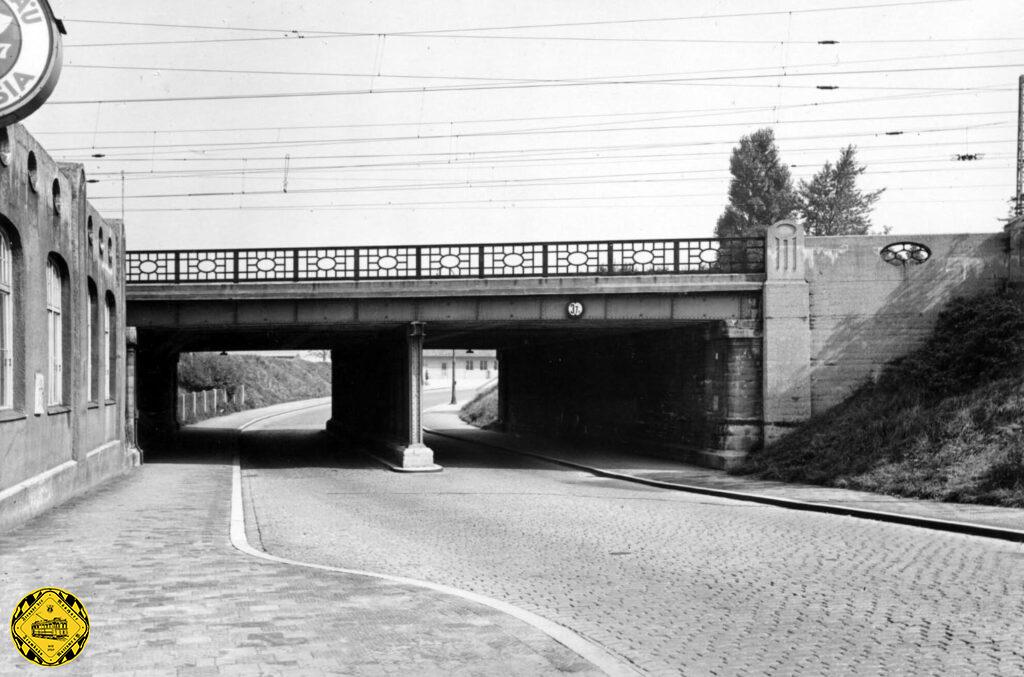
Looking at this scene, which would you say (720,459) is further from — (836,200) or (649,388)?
(836,200)

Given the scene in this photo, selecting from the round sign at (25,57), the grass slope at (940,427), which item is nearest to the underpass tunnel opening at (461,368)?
the grass slope at (940,427)

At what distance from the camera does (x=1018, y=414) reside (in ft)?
59.8

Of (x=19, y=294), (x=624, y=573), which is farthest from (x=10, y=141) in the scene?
(x=624, y=573)

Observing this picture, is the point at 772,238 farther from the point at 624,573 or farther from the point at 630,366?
the point at 624,573

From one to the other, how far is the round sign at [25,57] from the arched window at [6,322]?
9.19 ft

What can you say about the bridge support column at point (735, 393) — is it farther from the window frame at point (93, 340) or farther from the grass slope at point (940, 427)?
the window frame at point (93, 340)

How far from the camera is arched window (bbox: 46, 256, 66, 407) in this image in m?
16.1

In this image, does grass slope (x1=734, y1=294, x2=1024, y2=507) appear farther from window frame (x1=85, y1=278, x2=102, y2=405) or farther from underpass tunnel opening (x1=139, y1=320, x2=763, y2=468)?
window frame (x1=85, y1=278, x2=102, y2=405)

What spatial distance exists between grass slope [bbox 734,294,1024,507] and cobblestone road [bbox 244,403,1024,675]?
2.96m

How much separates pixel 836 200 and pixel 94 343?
53.9 m

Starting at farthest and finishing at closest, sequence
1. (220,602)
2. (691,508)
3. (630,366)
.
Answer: (630,366), (691,508), (220,602)

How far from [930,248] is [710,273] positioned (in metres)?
5.16

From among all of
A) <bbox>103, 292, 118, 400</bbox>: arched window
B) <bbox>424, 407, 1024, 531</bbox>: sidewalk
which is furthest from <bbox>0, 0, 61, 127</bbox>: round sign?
<bbox>424, 407, 1024, 531</bbox>: sidewalk

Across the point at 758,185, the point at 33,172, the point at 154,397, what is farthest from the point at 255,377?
the point at 33,172
